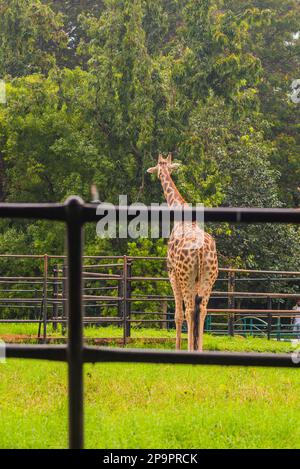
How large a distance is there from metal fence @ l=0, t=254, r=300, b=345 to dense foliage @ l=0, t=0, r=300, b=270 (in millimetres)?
540

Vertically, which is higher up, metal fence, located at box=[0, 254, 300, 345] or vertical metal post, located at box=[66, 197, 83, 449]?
vertical metal post, located at box=[66, 197, 83, 449]

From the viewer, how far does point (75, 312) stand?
210 centimetres

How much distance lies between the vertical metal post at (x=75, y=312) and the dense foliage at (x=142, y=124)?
51.3ft

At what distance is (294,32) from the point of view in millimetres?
25719

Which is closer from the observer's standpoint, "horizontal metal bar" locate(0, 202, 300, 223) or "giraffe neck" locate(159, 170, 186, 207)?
"horizontal metal bar" locate(0, 202, 300, 223)

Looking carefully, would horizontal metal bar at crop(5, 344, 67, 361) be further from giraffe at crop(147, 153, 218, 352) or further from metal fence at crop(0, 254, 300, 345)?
metal fence at crop(0, 254, 300, 345)

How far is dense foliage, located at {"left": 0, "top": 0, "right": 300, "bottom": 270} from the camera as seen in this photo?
63.5 ft

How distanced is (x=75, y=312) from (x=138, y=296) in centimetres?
1548

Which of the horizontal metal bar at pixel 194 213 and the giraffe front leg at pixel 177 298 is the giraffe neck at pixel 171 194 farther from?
the horizontal metal bar at pixel 194 213

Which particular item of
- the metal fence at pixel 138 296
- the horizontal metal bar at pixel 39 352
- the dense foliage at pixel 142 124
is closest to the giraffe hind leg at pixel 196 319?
the metal fence at pixel 138 296

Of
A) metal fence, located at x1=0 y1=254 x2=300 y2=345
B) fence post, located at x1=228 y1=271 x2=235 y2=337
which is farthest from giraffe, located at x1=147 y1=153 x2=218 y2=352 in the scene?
fence post, located at x1=228 y1=271 x2=235 y2=337
